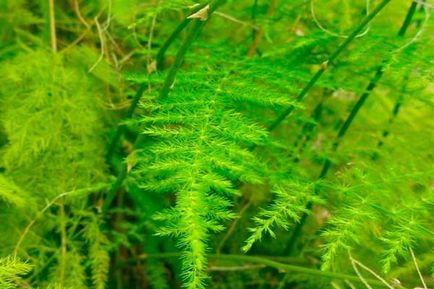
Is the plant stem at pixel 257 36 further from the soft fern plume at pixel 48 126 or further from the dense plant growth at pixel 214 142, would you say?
the soft fern plume at pixel 48 126

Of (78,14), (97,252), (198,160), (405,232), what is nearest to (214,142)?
(198,160)

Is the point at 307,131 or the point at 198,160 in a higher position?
the point at 198,160

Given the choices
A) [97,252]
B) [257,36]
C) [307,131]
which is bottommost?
[97,252]

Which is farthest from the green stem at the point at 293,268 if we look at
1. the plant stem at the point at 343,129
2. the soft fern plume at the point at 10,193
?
the soft fern plume at the point at 10,193

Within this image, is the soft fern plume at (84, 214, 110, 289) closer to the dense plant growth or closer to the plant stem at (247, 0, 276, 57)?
the dense plant growth

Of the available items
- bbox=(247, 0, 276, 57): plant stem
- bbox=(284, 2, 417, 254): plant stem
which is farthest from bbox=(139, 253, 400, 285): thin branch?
bbox=(247, 0, 276, 57): plant stem

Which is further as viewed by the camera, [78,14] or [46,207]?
[78,14]

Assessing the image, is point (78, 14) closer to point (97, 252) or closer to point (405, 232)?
point (97, 252)

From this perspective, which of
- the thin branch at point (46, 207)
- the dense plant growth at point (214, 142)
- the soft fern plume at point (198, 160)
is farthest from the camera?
the thin branch at point (46, 207)
